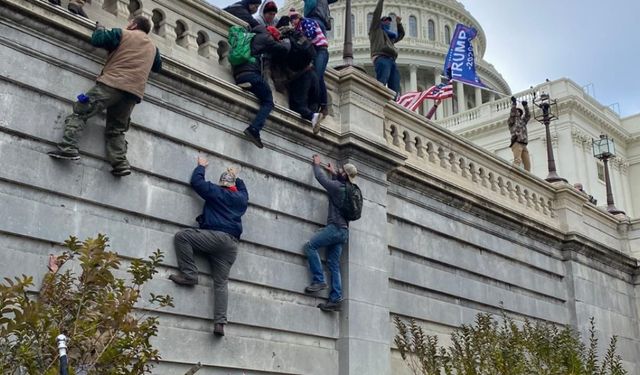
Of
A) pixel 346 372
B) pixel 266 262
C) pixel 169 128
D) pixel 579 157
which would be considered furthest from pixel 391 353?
pixel 579 157

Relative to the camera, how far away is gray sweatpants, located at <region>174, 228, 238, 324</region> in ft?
33.5

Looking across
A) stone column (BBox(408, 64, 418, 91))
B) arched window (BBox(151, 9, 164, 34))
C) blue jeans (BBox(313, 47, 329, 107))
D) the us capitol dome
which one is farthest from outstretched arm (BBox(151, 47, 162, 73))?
stone column (BBox(408, 64, 418, 91))

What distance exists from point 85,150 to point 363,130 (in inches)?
213

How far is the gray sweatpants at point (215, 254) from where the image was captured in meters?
10.2

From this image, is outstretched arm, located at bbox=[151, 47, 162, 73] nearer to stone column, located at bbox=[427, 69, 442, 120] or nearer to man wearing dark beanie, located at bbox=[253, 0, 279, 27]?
man wearing dark beanie, located at bbox=[253, 0, 279, 27]

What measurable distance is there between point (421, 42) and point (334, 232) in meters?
77.2

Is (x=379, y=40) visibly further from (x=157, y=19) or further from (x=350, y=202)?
(x=157, y=19)

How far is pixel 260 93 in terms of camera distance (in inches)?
462

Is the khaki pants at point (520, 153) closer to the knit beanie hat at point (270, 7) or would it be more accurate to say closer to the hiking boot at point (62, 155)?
the knit beanie hat at point (270, 7)

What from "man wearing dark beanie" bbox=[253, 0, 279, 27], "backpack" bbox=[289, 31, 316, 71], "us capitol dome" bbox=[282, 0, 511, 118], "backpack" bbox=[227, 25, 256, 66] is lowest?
"backpack" bbox=[227, 25, 256, 66]

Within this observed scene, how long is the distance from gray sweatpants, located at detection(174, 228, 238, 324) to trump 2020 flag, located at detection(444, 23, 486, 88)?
17.8 metres

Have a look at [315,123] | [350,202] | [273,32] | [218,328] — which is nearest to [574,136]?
[315,123]

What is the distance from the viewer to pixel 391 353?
13.2m

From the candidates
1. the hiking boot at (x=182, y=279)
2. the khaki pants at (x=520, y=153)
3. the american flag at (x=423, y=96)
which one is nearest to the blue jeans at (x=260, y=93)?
the hiking boot at (x=182, y=279)
